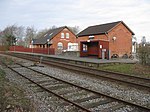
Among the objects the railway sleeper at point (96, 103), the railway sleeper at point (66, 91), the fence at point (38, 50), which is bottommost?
the railway sleeper at point (96, 103)

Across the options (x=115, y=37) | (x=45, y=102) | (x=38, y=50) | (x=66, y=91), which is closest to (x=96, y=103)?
(x=45, y=102)

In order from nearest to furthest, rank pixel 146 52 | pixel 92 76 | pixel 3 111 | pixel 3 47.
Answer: pixel 3 111, pixel 92 76, pixel 146 52, pixel 3 47

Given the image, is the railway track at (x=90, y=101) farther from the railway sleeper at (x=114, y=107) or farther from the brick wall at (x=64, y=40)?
the brick wall at (x=64, y=40)

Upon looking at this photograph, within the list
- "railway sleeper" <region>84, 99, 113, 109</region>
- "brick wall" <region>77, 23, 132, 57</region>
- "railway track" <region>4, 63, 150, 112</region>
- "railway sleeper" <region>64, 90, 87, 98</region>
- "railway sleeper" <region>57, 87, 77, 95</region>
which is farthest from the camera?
"brick wall" <region>77, 23, 132, 57</region>

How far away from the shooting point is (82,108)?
658 cm

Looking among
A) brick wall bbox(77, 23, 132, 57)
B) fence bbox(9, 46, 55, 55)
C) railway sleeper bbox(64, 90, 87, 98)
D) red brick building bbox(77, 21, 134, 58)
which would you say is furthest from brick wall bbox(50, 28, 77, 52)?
railway sleeper bbox(64, 90, 87, 98)

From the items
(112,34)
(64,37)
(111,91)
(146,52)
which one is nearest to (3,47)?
(64,37)

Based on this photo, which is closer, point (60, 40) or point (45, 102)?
point (45, 102)

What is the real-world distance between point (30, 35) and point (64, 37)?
1731 inches

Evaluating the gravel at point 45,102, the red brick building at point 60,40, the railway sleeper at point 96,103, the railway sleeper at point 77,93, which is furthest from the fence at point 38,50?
the railway sleeper at point 96,103

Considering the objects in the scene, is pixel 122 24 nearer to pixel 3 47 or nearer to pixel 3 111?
pixel 3 111

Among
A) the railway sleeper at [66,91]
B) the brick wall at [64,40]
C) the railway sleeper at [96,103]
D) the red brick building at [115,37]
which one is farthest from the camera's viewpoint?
the brick wall at [64,40]

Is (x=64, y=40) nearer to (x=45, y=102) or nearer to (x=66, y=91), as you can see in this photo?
(x=66, y=91)

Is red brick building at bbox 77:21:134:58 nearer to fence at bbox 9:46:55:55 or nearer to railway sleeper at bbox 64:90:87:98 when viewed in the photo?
fence at bbox 9:46:55:55
